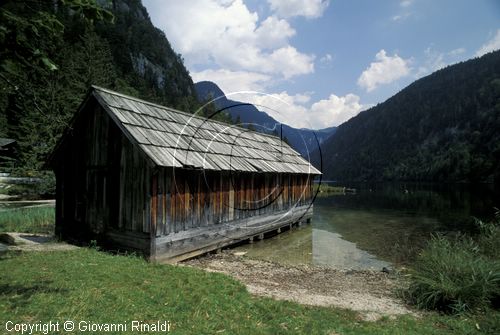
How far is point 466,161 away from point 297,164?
313ft

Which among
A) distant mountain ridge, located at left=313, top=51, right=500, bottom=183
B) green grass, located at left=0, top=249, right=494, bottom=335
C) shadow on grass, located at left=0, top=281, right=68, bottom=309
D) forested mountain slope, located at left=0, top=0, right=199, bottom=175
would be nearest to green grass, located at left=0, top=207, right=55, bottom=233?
forested mountain slope, located at left=0, top=0, right=199, bottom=175

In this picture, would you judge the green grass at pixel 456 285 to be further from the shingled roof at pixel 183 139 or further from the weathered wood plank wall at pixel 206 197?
the shingled roof at pixel 183 139

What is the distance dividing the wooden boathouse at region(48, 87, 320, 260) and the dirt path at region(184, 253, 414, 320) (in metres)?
1.66

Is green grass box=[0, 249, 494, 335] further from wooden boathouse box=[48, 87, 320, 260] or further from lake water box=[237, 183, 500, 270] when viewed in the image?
lake water box=[237, 183, 500, 270]

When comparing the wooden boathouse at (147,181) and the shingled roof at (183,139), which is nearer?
the wooden boathouse at (147,181)

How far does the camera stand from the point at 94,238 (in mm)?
12883

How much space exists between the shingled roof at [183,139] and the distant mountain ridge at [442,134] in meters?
85.7

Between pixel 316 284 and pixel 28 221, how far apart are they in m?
13.3

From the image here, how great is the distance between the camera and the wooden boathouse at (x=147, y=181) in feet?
38.1

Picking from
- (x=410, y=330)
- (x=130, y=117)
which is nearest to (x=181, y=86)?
(x=130, y=117)

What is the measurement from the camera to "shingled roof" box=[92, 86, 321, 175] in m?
11.9

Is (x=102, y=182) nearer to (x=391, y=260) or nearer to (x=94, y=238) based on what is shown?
(x=94, y=238)

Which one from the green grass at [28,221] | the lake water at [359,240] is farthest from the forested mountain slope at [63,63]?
the lake water at [359,240]

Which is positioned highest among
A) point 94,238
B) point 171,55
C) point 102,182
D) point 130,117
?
point 171,55
